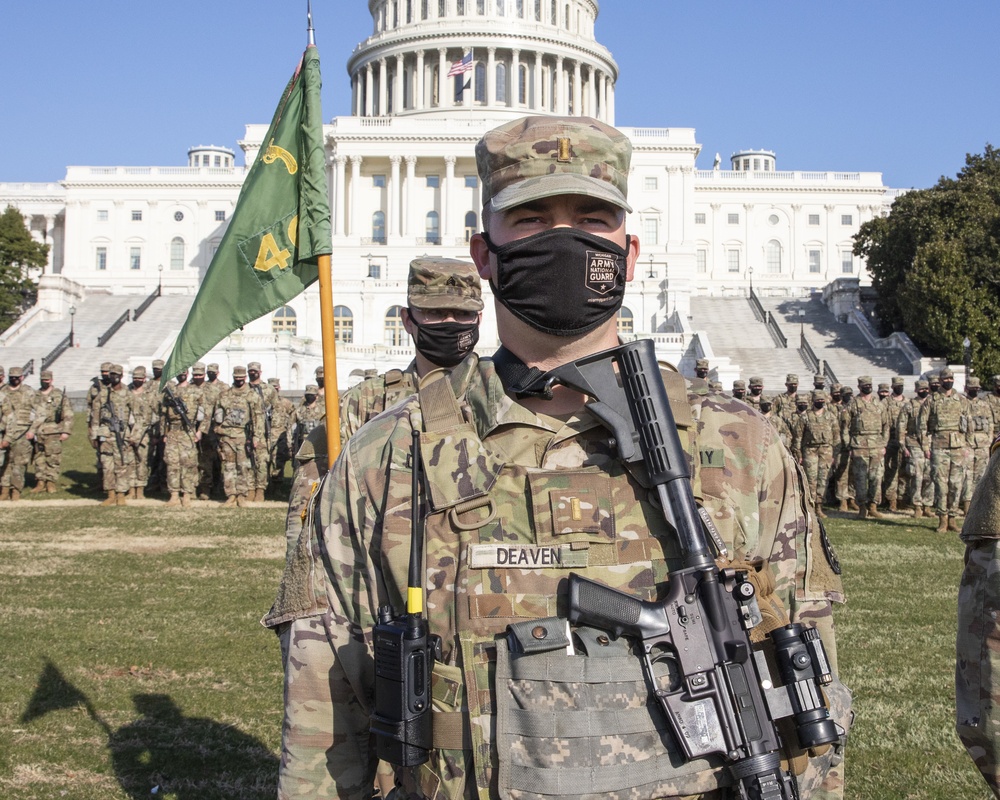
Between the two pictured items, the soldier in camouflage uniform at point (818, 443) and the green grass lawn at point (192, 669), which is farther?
the soldier in camouflage uniform at point (818, 443)

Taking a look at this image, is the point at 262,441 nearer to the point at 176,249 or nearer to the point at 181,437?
the point at 181,437

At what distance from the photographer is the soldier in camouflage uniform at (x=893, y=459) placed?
60.5 feet

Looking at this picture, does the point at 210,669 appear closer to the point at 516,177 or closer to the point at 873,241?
the point at 516,177

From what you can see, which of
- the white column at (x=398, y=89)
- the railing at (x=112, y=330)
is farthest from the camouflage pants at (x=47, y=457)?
the white column at (x=398, y=89)

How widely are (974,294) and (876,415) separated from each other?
29.7 m

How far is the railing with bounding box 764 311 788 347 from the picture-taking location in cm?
5488

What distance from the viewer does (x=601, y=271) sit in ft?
8.42

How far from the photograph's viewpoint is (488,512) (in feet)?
7.94

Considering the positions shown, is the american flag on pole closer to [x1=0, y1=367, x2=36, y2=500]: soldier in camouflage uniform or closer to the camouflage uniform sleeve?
[x1=0, y1=367, x2=36, y2=500]: soldier in camouflage uniform

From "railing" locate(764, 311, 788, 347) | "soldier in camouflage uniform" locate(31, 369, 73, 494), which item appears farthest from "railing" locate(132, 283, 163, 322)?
"soldier in camouflage uniform" locate(31, 369, 73, 494)

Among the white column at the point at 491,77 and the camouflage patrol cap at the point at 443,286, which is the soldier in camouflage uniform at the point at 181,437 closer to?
the camouflage patrol cap at the point at 443,286

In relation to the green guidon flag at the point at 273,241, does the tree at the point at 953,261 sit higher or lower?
higher

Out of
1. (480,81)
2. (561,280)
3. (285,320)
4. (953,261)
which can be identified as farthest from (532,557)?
(480,81)

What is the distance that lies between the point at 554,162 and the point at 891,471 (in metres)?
17.7
